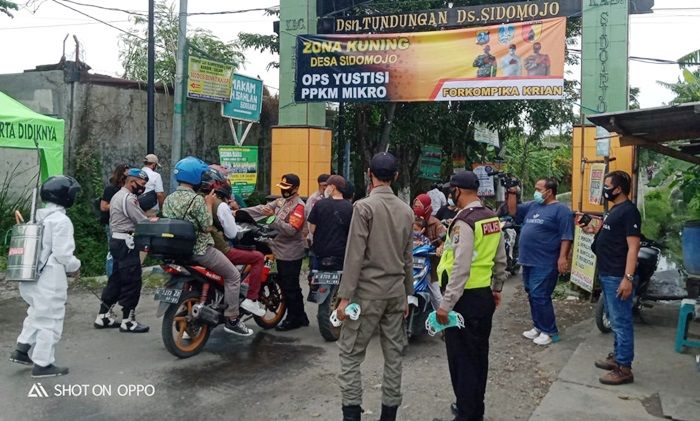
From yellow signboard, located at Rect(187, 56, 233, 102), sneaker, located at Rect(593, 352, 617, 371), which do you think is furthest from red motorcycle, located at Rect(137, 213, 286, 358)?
yellow signboard, located at Rect(187, 56, 233, 102)

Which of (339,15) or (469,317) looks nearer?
(469,317)

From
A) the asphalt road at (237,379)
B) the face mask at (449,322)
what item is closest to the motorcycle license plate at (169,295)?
the asphalt road at (237,379)

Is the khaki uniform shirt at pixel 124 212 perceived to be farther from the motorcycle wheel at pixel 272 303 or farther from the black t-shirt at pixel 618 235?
the black t-shirt at pixel 618 235

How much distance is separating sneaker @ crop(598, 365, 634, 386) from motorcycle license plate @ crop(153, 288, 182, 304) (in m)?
3.51

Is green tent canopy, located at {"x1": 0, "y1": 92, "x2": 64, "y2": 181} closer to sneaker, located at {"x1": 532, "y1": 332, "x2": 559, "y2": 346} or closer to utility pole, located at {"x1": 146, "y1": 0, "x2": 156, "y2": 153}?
utility pole, located at {"x1": 146, "y1": 0, "x2": 156, "y2": 153}

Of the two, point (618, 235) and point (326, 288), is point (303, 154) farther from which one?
point (618, 235)

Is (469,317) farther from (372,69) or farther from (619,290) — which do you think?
(372,69)

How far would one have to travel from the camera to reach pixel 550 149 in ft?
96.3

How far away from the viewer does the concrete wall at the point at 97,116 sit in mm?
11109

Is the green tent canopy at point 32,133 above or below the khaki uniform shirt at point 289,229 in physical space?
above

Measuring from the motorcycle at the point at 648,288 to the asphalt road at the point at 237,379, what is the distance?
1.95 feet

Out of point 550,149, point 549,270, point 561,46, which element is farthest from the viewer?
point 550,149

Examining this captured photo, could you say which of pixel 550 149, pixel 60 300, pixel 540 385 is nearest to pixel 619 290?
pixel 540 385

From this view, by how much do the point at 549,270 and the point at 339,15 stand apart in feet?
20.6
